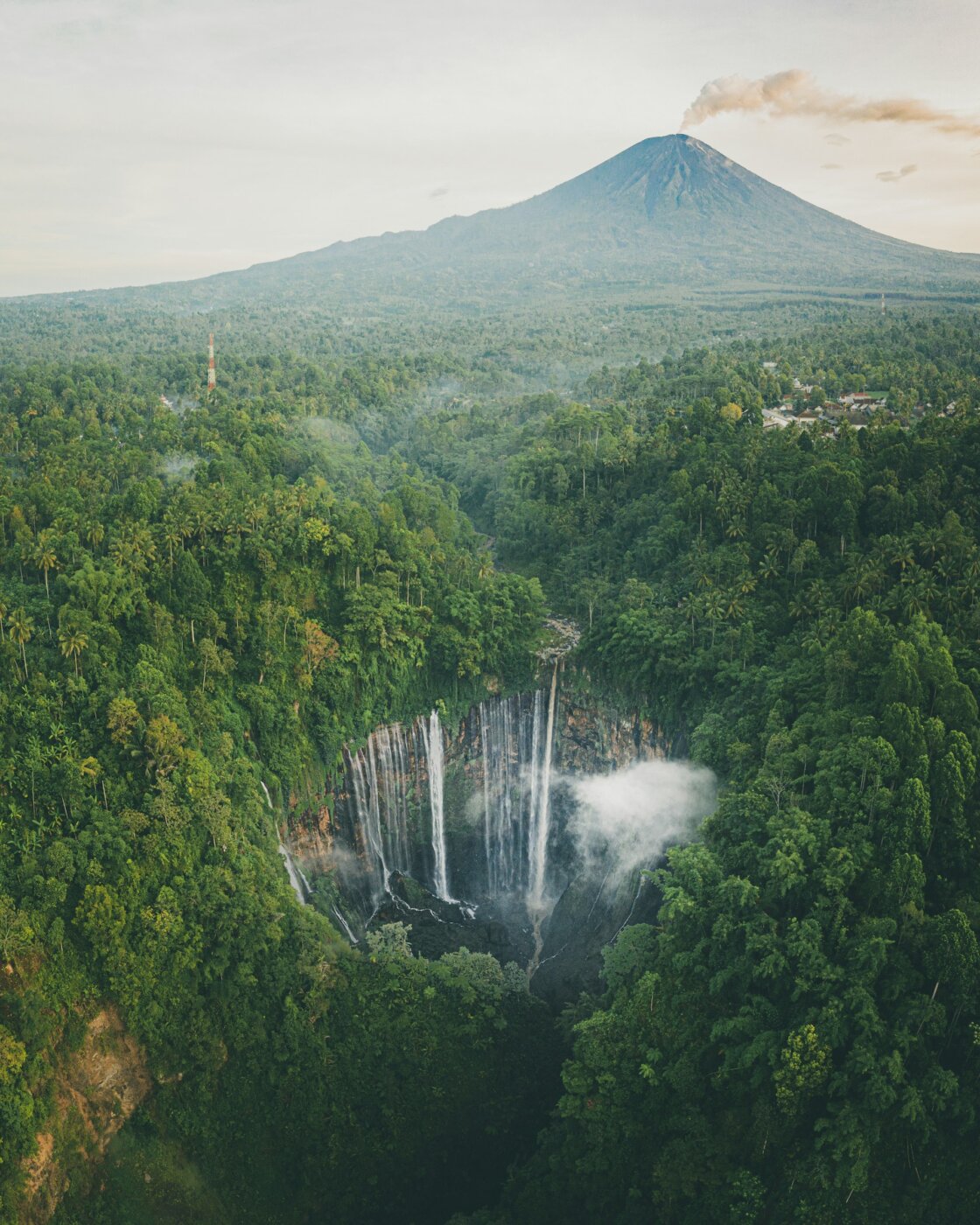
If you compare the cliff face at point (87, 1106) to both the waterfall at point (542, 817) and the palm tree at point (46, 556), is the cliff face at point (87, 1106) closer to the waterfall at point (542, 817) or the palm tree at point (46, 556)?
the waterfall at point (542, 817)

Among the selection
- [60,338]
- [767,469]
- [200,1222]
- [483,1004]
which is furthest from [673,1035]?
[60,338]

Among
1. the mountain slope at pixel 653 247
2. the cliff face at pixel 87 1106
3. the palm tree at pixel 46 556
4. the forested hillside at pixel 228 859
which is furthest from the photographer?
the mountain slope at pixel 653 247

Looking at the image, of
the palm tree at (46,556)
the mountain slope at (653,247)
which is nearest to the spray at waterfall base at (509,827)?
the palm tree at (46,556)

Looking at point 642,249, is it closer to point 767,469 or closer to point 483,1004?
point 767,469

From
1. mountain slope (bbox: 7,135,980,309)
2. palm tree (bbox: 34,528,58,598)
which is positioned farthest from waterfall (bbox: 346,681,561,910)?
mountain slope (bbox: 7,135,980,309)

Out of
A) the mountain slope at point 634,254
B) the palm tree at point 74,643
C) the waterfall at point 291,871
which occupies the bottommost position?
the waterfall at point 291,871

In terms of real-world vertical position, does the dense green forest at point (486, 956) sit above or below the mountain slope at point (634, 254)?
below
